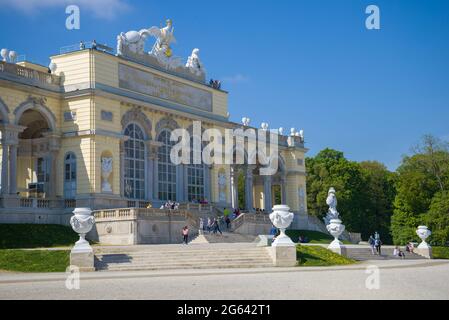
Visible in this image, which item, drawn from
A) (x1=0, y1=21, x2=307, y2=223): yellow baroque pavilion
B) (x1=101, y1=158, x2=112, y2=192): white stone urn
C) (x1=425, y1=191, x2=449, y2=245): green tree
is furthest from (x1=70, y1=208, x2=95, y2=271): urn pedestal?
(x1=425, y1=191, x2=449, y2=245): green tree

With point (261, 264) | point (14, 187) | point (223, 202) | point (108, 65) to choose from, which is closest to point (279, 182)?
point (223, 202)

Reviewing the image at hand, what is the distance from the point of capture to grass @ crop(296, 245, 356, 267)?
30.7 m

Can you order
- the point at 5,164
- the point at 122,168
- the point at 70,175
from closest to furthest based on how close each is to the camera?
the point at 5,164
the point at 70,175
the point at 122,168

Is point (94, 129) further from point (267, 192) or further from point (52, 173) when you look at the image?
point (267, 192)

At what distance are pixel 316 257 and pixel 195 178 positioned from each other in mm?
25093

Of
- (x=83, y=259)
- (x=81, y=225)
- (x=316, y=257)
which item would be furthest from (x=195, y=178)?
(x=83, y=259)

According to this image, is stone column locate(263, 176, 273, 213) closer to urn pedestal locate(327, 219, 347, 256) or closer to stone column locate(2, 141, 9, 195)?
urn pedestal locate(327, 219, 347, 256)

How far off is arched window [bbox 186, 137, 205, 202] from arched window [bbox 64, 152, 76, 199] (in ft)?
36.7

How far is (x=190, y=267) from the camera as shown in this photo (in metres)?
29.6

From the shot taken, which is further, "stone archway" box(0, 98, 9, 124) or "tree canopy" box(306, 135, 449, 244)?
"tree canopy" box(306, 135, 449, 244)

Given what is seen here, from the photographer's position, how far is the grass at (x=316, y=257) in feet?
101

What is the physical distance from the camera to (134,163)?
49875 mm

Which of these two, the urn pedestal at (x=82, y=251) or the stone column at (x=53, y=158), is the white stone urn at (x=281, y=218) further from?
the stone column at (x=53, y=158)
